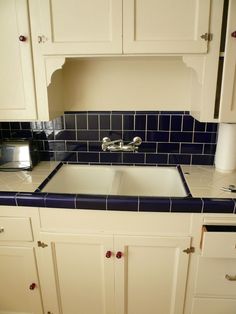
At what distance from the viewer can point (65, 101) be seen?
5.38ft

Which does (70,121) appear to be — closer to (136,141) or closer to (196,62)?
(136,141)

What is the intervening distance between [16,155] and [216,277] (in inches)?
53.7

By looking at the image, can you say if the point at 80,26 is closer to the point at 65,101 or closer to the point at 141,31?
the point at 141,31

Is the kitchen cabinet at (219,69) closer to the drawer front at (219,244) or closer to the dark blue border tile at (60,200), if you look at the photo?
the drawer front at (219,244)

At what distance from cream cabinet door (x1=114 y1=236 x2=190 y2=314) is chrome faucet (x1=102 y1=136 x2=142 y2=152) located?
61cm

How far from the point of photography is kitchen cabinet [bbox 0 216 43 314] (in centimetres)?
133

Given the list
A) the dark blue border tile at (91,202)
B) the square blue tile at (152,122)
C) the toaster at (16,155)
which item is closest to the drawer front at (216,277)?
the dark blue border tile at (91,202)

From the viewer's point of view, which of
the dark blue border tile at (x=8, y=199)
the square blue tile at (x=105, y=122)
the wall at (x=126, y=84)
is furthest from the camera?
the square blue tile at (x=105, y=122)

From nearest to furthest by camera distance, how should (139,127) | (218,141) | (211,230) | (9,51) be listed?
(211,230)
(9,51)
(218,141)
(139,127)

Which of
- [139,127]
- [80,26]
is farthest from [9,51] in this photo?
[139,127]

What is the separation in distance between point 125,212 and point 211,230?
419 millimetres

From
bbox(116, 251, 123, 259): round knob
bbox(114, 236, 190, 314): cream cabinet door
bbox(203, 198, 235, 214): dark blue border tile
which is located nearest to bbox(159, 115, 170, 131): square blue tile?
bbox(203, 198, 235, 214): dark blue border tile

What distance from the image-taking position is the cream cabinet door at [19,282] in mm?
1382

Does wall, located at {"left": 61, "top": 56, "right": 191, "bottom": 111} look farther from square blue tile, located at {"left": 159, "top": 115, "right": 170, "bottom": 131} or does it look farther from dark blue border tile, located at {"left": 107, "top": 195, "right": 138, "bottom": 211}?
dark blue border tile, located at {"left": 107, "top": 195, "right": 138, "bottom": 211}
